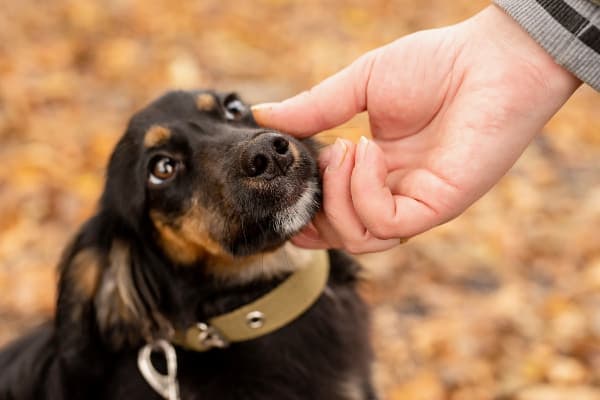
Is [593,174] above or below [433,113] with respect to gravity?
below

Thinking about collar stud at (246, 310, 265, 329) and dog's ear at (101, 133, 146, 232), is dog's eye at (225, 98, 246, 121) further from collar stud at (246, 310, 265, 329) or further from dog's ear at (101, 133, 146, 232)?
collar stud at (246, 310, 265, 329)

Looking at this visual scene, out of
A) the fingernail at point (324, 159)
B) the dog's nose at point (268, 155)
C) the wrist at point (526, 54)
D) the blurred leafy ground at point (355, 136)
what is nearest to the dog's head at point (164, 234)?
the fingernail at point (324, 159)

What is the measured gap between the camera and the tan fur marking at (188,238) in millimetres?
2477

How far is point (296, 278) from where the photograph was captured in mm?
2562

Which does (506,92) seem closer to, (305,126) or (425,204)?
(425,204)

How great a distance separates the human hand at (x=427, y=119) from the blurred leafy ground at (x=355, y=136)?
0.71m

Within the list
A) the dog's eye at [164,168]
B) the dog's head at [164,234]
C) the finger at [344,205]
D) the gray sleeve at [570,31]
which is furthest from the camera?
the dog's eye at [164,168]

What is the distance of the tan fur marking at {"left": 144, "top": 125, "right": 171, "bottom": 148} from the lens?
2.53 metres

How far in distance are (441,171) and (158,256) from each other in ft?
4.37

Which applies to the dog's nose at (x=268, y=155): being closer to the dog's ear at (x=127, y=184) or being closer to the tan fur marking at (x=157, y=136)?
the tan fur marking at (x=157, y=136)

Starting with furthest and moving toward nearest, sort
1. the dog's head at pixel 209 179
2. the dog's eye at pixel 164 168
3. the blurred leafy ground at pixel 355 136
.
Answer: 1. the blurred leafy ground at pixel 355 136
2. the dog's eye at pixel 164 168
3. the dog's head at pixel 209 179

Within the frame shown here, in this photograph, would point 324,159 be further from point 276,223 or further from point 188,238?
point 188,238

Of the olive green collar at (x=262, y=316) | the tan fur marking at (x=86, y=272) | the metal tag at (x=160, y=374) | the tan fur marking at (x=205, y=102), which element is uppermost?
the tan fur marking at (x=205, y=102)

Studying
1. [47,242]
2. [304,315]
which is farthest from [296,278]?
[47,242]
